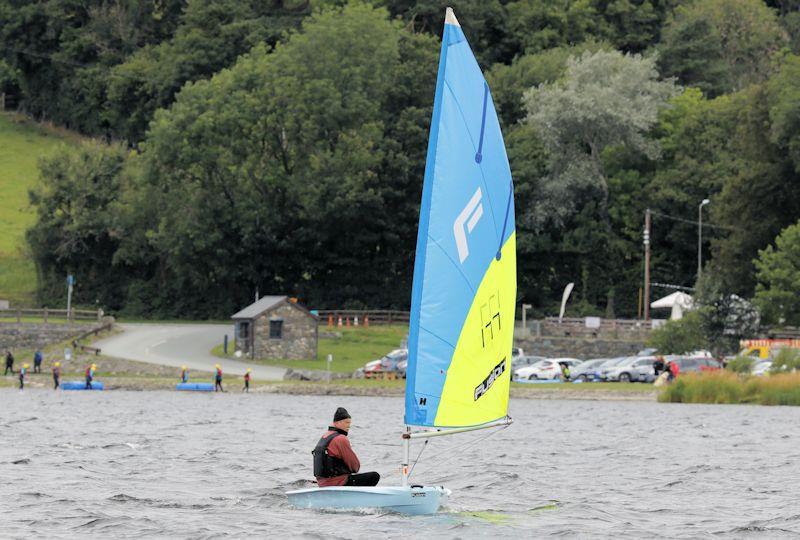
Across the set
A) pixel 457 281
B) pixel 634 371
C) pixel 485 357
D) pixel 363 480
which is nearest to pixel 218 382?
pixel 634 371

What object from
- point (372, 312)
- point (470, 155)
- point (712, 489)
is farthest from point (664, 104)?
point (470, 155)

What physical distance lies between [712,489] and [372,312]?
203 feet

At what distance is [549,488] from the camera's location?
3130cm

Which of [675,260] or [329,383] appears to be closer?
[329,383]

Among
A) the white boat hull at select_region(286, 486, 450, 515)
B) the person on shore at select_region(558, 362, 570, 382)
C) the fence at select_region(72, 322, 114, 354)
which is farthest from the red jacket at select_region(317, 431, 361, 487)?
the fence at select_region(72, 322, 114, 354)

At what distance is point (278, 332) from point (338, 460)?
172ft

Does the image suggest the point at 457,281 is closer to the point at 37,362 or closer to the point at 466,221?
the point at 466,221

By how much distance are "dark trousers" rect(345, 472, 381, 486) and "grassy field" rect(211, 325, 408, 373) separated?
48388mm

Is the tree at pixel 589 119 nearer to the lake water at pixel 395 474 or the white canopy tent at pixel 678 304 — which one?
the white canopy tent at pixel 678 304

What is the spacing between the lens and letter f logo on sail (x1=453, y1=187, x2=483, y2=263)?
24234mm

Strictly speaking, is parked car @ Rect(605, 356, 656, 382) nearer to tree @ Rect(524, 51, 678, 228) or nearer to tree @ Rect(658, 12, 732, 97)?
tree @ Rect(524, 51, 678, 228)

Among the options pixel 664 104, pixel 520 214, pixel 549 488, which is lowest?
pixel 549 488

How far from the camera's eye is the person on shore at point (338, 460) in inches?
1008

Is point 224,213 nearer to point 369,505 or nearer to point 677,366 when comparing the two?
point 677,366
